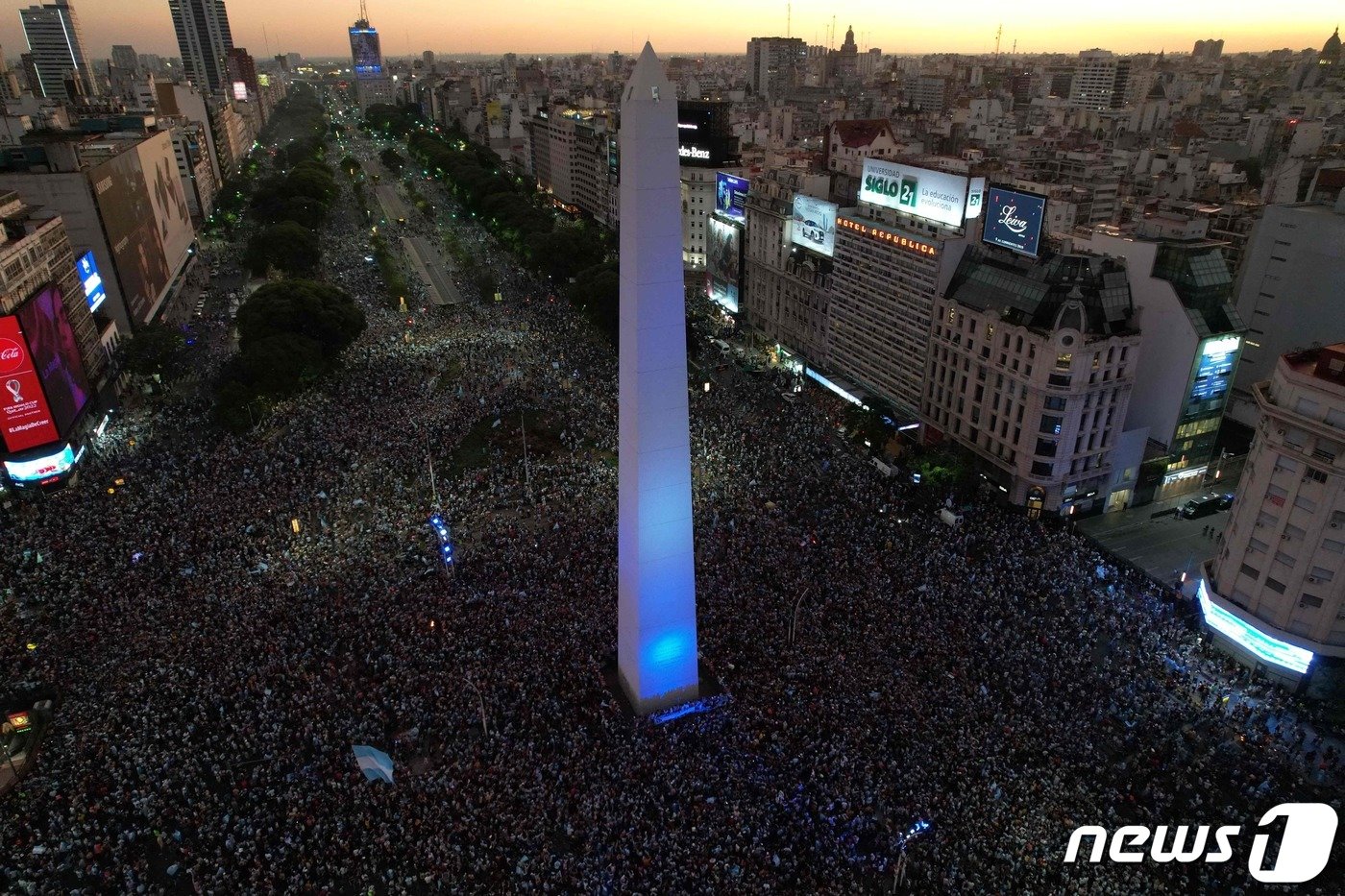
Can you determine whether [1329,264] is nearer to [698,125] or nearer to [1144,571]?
[1144,571]

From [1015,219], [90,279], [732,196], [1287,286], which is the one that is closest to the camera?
[1015,219]

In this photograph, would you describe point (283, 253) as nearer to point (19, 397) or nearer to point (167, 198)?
point (167, 198)

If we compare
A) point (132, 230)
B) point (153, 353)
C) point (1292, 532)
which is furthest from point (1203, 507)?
point (132, 230)

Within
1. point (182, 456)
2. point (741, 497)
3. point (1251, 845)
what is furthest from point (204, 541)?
point (1251, 845)

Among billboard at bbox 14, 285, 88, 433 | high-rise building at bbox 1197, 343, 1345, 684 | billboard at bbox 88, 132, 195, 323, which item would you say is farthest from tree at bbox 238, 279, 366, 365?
high-rise building at bbox 1197, 343, 1345, 684

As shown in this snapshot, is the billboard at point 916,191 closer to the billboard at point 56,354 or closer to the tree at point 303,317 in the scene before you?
the tree at point 303,317

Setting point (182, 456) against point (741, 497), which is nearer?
point (741, 497)

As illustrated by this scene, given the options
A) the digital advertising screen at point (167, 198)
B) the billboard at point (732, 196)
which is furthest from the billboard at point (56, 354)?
the billboard at point (732, 196)
